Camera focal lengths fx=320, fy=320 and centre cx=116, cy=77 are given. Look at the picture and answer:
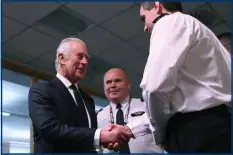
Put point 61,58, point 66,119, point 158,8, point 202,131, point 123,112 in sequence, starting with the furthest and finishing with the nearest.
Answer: point 123,112
point 61,58
point 66,119
point 158,8
point 202,131

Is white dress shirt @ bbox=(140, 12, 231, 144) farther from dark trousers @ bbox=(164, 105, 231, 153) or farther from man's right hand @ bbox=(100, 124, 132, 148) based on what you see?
man's right hand @ bbox=(100, 124, 132, 148)

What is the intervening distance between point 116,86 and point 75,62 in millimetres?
749

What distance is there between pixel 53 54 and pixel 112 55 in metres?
0.79

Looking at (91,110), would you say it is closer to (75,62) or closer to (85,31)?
(75,62)

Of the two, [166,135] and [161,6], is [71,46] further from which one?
[166,135]

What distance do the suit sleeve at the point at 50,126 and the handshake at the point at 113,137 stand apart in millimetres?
59

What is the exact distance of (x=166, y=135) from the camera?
1.14 metres

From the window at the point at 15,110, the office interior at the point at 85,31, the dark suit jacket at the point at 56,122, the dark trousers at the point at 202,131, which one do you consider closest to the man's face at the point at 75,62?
the dark suit jacket at the point at 56,122

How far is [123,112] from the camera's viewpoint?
2.14 m

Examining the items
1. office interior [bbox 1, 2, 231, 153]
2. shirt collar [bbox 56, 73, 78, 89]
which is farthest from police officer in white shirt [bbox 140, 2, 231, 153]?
office interior [bbox 1, 2, 231, 153]

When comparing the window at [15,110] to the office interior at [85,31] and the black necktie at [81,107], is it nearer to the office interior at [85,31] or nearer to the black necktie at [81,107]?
the office interior at [85,31]

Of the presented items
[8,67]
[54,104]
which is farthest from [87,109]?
[8,67]

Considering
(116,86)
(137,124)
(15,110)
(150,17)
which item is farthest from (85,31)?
(15,110)

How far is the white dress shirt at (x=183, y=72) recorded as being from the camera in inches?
42.1
